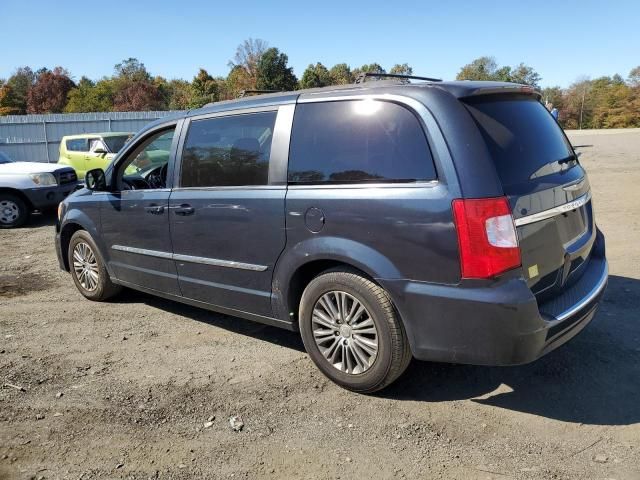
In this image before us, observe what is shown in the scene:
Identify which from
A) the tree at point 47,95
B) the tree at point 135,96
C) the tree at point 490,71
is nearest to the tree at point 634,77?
the tree at point 490,71

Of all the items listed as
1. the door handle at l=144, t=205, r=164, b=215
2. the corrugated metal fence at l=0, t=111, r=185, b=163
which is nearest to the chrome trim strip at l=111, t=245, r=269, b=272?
the door handle at l=144, t=205, r=164, b=215

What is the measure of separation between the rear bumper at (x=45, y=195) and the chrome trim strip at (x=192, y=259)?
6.59 metres

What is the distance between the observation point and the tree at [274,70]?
206 feet

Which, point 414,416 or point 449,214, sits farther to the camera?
point 414,416

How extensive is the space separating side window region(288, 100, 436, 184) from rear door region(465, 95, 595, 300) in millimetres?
390

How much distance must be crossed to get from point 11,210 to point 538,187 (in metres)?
10.4

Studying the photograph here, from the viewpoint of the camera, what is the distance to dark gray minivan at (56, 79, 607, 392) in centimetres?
290

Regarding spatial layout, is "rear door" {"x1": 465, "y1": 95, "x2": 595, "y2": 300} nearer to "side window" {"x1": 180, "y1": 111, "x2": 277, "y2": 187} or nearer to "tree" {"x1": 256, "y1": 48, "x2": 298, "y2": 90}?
"side window" {"x1": 180, "y1": 111, "x2": 277, "y2": 187}

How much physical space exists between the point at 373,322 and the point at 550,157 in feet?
5.01

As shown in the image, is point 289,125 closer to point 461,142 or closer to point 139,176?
point 461,142

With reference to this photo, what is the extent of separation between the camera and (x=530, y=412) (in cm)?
324

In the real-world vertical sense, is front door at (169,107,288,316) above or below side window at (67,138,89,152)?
below

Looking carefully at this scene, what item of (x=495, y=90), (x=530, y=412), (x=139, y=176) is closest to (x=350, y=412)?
(x=530, y=412)

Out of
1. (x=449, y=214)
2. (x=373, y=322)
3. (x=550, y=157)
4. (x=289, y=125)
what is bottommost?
A: (x=373, y=322)
